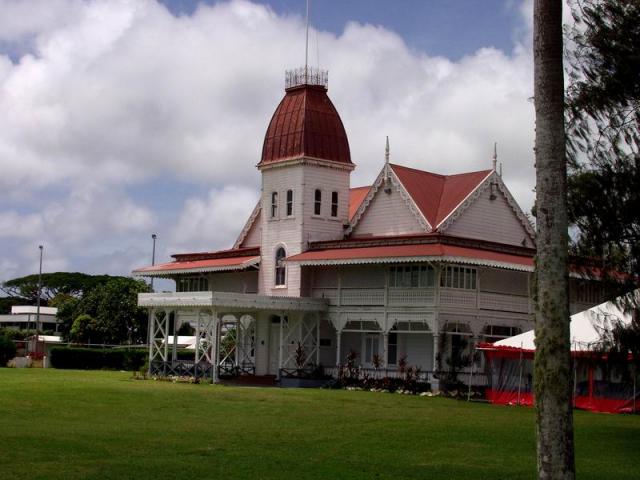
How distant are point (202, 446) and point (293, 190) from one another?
101ft

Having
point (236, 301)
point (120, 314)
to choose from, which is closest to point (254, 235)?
point (236, 301)

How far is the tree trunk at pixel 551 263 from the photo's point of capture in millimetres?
14047

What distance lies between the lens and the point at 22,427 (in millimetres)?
24422

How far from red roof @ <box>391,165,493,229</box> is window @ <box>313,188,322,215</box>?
12.5 feet

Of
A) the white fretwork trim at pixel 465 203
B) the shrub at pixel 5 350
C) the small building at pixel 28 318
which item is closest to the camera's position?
the white fretwork trim at pixel 465 203

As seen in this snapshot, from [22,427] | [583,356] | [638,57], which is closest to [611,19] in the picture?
[638,57]

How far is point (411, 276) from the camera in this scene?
154 feet

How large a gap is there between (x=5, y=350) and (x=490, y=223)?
30.7 metres

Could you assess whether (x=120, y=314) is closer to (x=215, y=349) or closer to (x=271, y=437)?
(x=215, y=349)

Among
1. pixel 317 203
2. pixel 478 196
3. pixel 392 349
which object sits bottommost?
pixel 392 349

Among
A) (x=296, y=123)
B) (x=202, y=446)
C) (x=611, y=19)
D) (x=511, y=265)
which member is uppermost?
(x=296, y=123)

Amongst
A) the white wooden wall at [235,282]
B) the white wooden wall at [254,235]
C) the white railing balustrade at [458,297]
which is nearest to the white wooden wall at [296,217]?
the white wooden wall at [235,282]

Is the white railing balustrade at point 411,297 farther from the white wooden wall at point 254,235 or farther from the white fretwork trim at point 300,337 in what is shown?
the white wooden wall at point 254,235

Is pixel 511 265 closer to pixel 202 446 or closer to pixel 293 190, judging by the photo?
pixel 293 190
